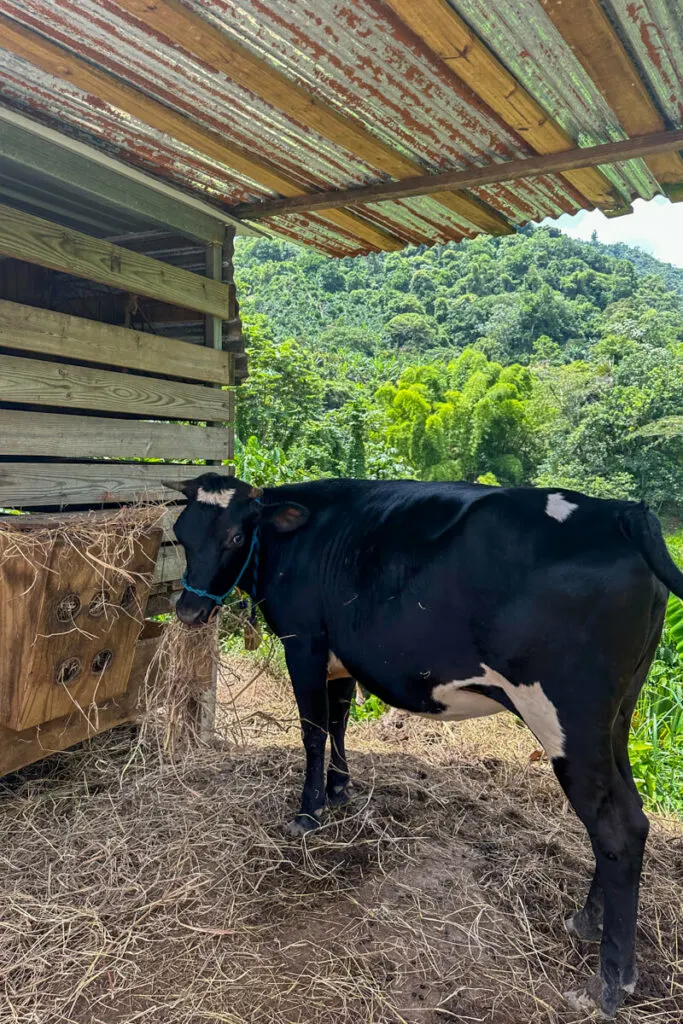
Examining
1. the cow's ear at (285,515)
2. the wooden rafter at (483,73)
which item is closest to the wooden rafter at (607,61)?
the wooden rafter at (483,73)

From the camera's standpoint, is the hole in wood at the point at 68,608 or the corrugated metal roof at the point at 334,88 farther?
the hole in wood at the point at 68,608

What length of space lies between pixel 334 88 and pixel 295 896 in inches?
146

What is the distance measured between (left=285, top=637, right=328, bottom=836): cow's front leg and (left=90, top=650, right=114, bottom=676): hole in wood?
0.95 metres

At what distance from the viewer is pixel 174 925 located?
3301 millimetres

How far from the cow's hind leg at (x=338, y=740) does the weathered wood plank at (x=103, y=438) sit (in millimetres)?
1820

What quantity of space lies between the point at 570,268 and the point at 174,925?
5949 cm

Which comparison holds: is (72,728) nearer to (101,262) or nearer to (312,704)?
(312,704)

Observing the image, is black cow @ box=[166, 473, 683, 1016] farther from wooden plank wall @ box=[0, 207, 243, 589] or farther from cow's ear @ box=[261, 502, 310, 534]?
wooden plank wall @ box=[0, 207, 243, 589]

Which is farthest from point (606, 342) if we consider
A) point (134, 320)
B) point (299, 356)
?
point (134, 320)

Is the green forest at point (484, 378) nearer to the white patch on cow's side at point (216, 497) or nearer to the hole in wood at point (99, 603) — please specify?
the white patch on cow's side at point (216, 497)

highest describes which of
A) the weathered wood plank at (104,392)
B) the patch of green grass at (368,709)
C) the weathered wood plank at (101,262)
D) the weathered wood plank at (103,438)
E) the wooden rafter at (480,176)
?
the wooden rafter at (480,176)

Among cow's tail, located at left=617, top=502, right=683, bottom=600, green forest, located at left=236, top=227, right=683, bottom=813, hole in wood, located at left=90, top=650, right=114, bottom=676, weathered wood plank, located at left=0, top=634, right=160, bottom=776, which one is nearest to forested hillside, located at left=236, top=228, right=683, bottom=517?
green forest, located at left=236, top=227, right=683, bottom=813

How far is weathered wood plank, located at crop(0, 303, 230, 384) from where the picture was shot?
3.92 m

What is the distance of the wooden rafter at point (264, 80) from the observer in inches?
120
